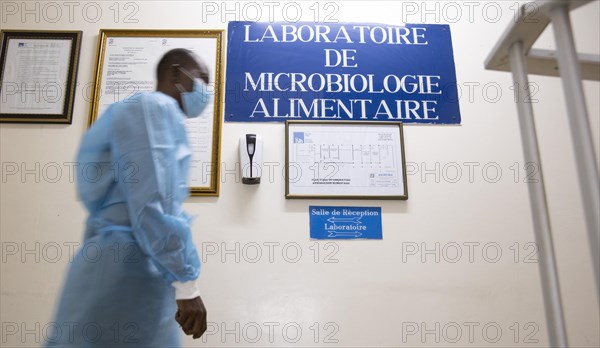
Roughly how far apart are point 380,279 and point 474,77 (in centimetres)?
108

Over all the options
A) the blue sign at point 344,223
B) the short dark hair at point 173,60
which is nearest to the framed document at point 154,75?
the blue sign at point 344,223

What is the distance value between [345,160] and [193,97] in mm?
799

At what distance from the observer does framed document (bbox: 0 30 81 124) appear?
196cm

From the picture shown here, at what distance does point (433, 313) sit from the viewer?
179 cm

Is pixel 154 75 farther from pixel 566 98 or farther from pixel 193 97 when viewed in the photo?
pixel 566 98

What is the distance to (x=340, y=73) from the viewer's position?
6.81 feet

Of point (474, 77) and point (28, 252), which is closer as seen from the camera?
point (28, 252)

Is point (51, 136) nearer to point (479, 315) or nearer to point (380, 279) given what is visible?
point (380, 279)

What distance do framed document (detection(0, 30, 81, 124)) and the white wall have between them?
5 cm

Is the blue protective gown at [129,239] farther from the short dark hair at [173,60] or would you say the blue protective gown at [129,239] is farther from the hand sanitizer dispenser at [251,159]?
the hand sanitizer dispenser at [251,159]

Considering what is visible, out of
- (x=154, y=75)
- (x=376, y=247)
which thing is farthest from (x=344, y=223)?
(x=154, y=75)

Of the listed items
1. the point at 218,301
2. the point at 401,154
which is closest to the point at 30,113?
the point at 218,301

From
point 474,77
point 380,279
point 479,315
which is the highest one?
point 474,77

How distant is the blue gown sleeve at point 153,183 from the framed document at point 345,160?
82cm
